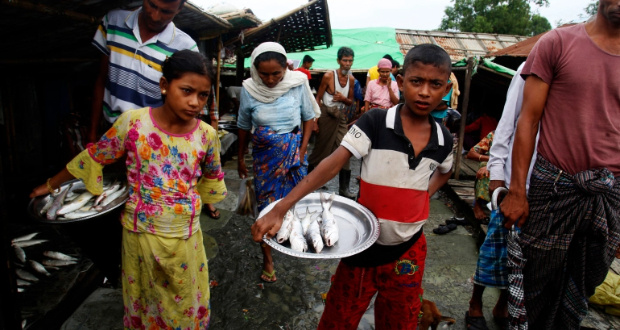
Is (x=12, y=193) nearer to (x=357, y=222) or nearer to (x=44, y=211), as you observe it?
(x=44, y=211)

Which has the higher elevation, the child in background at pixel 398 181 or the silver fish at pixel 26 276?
the child in background at pixel 398 181

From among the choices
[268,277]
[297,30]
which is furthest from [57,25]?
[297,30]

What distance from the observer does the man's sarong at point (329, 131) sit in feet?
20.0

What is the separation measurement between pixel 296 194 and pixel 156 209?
86cm

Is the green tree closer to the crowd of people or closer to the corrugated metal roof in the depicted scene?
the corrugated metal roof

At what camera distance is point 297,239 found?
1.71 m

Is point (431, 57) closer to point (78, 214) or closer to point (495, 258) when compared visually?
point (495, 258)

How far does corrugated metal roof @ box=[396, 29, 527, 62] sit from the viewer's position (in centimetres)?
1191

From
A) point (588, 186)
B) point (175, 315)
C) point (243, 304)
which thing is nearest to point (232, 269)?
point (243, 304)

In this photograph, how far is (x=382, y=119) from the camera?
6.34ft

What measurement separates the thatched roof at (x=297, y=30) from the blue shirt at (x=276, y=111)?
9.39ft

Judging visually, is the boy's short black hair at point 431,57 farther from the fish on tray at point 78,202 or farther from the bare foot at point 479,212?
the bare foot at point 479,212

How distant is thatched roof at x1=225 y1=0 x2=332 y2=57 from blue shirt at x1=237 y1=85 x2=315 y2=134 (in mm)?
2863

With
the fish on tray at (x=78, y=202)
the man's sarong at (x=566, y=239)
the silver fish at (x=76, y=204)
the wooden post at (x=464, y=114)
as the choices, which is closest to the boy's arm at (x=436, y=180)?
the man's sarong at (x=566, y=239)
